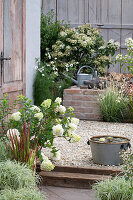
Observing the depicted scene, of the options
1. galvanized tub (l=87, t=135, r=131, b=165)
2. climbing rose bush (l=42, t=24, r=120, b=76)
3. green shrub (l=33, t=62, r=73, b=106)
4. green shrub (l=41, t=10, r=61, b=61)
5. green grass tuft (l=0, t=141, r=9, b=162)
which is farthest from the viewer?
green shrub (l=41, t=10, r=61, b=61)

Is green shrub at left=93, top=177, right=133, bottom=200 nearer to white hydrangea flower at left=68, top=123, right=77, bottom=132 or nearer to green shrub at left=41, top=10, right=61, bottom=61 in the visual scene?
white hydrangea flower at left=68, top=123, right=77, bottom=132

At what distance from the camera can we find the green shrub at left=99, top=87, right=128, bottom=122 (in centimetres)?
739

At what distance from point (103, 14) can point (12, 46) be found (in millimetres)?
4998

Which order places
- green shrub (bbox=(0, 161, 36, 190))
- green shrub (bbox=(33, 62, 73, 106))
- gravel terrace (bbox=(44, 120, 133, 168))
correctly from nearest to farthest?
green shrub (bbox=(0, 161, 36, 190))
gravel terrace (bbox=(44, 120, 133, 168))
green shrub (bbox=(33, 62, 73, 106))

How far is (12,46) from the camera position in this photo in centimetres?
584

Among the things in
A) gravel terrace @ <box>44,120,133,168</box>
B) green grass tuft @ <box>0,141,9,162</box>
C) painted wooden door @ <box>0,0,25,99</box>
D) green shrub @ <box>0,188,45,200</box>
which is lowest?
gravel terrace @ <box>44,120,133,168</box>

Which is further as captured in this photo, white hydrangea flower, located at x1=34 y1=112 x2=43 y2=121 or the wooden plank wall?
the wooden plank wall

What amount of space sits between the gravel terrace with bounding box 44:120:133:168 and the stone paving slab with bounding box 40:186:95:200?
0.62 metres

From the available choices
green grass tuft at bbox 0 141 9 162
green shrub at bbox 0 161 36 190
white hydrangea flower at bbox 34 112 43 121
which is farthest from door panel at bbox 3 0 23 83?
green shrub at bbox 0 161 36 190

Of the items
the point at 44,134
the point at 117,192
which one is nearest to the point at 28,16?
the point at 44,134

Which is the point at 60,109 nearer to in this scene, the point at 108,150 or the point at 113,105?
the point at 108,150

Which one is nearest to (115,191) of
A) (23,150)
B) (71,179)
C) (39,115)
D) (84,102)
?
(71,179)

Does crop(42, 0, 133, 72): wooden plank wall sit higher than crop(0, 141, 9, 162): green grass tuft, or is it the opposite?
crop(42, 0, 133, 72): wooden plank wall

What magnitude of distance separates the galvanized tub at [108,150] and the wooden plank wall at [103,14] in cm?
597
